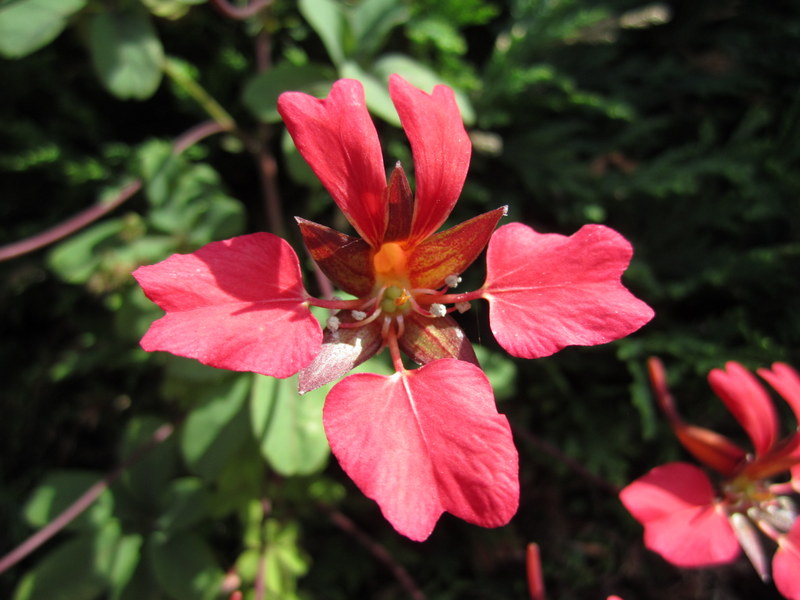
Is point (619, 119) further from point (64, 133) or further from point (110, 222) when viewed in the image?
point (64, 133)

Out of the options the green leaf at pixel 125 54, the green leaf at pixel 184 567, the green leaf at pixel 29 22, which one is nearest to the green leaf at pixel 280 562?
the green leaf at pixel 184 567

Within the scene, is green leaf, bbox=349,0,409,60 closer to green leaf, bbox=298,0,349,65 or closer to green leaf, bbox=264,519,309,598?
green leaf, bbox=298,0,349,65

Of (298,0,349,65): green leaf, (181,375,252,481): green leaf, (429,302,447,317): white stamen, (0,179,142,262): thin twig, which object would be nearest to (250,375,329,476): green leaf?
(181,375,252,481): green leaf

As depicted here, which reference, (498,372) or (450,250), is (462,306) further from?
(498,372)

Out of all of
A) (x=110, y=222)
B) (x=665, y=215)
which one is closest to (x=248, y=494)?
(x=110, y=222)

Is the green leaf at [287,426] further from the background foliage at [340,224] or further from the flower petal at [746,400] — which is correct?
the flower petal at [746,400]

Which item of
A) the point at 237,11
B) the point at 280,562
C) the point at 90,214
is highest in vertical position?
the point at 237,11

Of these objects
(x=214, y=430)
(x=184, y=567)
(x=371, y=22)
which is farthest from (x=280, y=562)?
(x=371, y=22)
